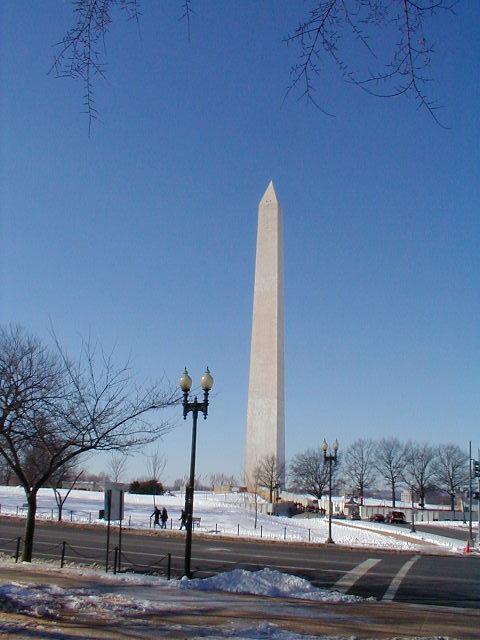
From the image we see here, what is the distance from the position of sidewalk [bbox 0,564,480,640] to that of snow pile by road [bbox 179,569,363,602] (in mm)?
Result: 450

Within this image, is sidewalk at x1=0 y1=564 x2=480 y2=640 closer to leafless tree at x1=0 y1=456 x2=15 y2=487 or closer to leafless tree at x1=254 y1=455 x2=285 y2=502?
leafless tree at x1=0 y1=456 x2=15 y2=487

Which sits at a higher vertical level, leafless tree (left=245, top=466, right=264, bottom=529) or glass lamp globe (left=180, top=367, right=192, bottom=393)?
glass lamp globe (left=180, top=367, right=192, bottom=393)

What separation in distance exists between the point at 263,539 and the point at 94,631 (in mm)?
22947

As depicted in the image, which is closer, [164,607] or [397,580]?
[164,607]

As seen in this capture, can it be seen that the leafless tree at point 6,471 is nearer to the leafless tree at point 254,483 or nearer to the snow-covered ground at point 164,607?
the snow-covered ground at point 164,607

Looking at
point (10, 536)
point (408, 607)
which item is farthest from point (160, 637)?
point (10, 536)

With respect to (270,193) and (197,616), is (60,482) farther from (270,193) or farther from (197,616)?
(197,616)

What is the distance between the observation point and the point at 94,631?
9.16 m

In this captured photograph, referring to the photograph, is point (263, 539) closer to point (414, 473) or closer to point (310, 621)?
point (310, 621)

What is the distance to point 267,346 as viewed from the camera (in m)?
60.4

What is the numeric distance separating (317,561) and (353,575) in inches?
140

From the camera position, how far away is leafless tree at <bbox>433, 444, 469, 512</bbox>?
98.4 metres

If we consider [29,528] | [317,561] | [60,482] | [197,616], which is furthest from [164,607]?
[60,482]

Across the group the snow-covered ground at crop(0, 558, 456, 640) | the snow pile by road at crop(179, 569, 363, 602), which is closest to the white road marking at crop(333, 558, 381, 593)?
the snow pile by road at crop(179, 569, 363, 602)
